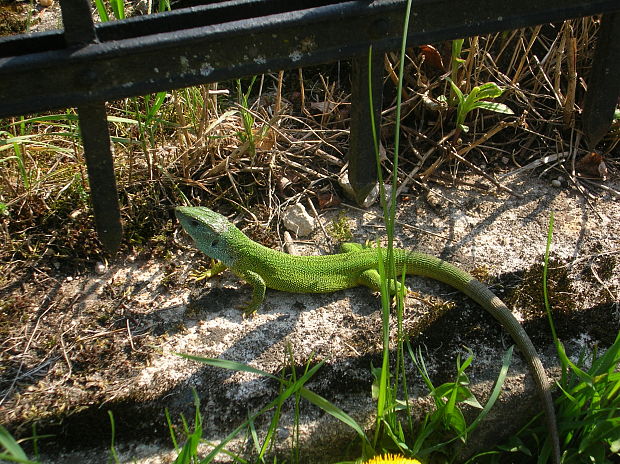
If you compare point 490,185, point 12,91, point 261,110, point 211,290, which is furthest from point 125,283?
point 490,185

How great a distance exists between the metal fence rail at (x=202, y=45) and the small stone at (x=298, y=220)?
0.83m

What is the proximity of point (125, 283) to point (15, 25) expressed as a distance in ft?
7.37

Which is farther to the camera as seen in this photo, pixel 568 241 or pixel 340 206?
pixel 340 206

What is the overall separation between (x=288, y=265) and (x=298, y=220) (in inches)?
13.5

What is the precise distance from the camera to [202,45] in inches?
82.0

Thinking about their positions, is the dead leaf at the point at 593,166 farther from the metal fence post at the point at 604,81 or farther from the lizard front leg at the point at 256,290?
the lizard front leg at the point at 256,290

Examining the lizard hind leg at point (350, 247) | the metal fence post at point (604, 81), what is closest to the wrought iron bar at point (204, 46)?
the metal fence post at point (604, 81)

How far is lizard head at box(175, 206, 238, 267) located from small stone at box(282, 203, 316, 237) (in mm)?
396

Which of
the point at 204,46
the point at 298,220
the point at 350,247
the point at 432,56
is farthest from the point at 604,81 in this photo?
the point at 204,46

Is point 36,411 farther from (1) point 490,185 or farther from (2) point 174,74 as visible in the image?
(1) point 490,185

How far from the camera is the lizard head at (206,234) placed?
296cm

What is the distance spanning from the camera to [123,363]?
253 cm

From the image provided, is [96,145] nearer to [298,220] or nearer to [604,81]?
[298,220]

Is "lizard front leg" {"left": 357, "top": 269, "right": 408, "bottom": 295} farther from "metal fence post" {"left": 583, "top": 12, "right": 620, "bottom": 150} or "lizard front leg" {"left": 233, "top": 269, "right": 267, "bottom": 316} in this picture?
"metal fence post" {"left": 583, "top": 12, "right": 620, "bottom": 150}
